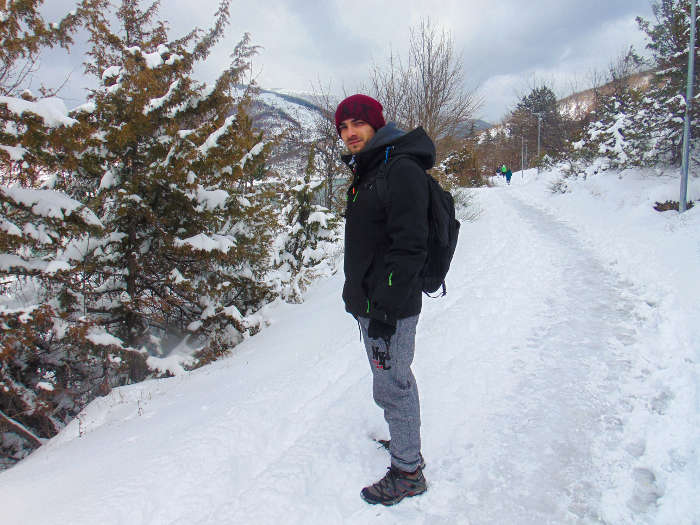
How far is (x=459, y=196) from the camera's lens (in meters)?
13.6

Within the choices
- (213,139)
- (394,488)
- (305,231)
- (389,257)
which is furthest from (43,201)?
(305,231)

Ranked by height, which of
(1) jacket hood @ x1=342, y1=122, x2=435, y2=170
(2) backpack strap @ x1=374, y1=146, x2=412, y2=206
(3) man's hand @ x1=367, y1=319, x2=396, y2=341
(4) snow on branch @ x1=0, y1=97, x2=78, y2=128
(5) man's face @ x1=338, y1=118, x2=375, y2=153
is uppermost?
(4) snow on branch @ x1=0, y1=97, x2=78, y2=128

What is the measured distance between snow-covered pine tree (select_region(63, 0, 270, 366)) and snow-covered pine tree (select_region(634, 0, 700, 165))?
10817 mm

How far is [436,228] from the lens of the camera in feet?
6.01

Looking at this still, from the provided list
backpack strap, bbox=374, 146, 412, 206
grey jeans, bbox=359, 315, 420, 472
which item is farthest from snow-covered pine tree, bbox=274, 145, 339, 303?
backpack strap, bbox=374, 146, 412, 206

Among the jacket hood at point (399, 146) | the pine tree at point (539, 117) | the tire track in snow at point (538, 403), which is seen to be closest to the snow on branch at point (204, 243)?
the tire track in snow at point (538, 403)

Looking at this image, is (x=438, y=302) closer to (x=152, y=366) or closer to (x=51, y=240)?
(x=152, y=366)

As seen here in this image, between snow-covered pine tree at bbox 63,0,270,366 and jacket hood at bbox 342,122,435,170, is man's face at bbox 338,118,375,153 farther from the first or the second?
snow-covered pine tree at bbox 63,0,270,366

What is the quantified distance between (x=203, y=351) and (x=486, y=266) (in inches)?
209

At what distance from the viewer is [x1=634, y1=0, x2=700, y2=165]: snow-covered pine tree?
33.3ft

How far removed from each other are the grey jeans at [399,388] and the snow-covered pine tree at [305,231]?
8.55m

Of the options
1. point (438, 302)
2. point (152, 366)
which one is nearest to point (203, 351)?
point (152, 366)

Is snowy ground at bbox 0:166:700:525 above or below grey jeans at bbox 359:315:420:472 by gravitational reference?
below

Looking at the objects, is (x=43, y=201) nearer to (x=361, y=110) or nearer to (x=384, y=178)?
(x=361, y=110)
